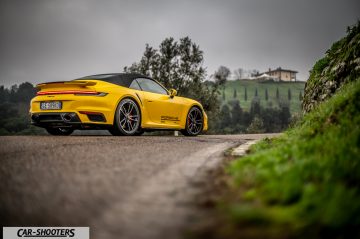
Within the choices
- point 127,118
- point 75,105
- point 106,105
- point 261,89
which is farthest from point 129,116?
point 261,89

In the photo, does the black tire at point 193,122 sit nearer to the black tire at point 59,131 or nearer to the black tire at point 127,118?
the black tire at point 127,118

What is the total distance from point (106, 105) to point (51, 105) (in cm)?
110

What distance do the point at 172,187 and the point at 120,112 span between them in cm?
473

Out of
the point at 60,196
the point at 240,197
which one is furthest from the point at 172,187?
the point at 60,196

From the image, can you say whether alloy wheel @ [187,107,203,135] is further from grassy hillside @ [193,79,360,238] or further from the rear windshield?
grassy hillside @ [193,79,360,238]

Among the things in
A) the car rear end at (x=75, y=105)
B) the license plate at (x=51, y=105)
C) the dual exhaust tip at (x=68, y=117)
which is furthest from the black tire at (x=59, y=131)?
the dual exhaust tip at (x=68, y=117)

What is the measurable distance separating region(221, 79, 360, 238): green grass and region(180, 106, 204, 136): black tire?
18.6 feet

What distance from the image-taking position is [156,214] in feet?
6.06

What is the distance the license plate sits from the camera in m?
6.58

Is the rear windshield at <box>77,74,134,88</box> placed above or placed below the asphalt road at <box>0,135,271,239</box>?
above

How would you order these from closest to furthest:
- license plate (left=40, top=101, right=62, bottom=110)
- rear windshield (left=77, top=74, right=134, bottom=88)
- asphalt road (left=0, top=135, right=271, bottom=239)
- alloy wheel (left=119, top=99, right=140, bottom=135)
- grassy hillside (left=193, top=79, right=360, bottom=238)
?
grassy hillside (left=193, top=79, right=360, bottom=238) → asphalt road (left=0, top=135, right=271, bottom=239) → license plate (left=40, top=101, right=62, bottom=110) → alloy wheel (left=119, top=99, right=140, bottom=135) → rear windshield (left=77, top=74, right=134, bottom=88)

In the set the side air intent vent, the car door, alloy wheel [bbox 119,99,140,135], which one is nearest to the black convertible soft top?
the car door

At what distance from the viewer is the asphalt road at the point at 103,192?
1749 mm

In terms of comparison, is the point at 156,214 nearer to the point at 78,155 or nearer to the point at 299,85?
the point at 78,155
